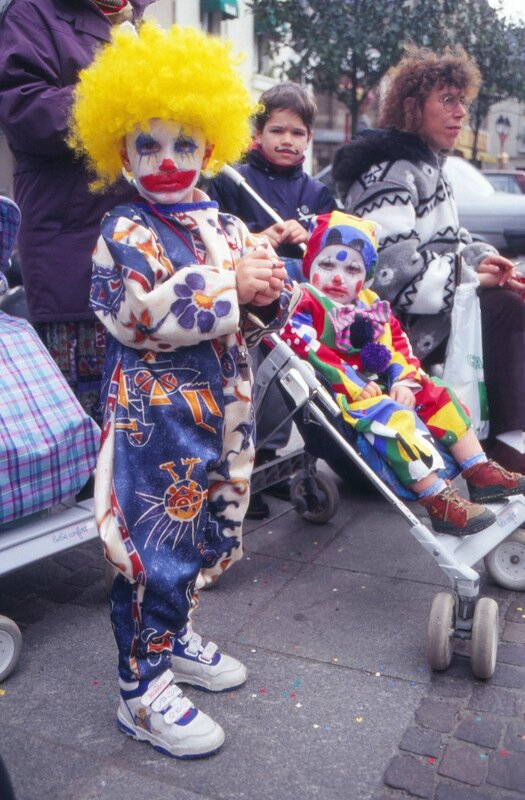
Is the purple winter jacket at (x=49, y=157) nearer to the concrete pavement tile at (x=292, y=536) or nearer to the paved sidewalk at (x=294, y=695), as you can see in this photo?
the paved sidewalk at (x=294, y=695)

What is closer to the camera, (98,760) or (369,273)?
(98,760)

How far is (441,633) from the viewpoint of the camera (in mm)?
2516

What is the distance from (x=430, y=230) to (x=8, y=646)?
234cm

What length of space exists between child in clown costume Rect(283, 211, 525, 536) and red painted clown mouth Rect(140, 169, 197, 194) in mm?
992

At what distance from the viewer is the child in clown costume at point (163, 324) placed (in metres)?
2.11

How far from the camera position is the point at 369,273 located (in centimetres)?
325

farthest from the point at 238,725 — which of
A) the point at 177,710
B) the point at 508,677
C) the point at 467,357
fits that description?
the point at 467,357

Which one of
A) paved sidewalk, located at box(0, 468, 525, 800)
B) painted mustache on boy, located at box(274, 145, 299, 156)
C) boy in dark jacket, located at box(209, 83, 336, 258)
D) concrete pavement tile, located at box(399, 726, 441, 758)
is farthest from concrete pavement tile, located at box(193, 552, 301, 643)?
painted mustache on boy, located at box(274, 145, 299, 156)

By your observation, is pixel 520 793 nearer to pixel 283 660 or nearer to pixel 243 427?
pixel 283 660

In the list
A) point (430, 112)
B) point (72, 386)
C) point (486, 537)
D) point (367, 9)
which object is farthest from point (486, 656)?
point (367, 9)

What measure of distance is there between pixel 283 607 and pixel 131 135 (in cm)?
169

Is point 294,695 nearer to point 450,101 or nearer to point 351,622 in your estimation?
point 351,622

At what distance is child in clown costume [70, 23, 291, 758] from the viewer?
2.11 m

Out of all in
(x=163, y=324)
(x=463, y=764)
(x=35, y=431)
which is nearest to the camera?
(x=163, y=324)
